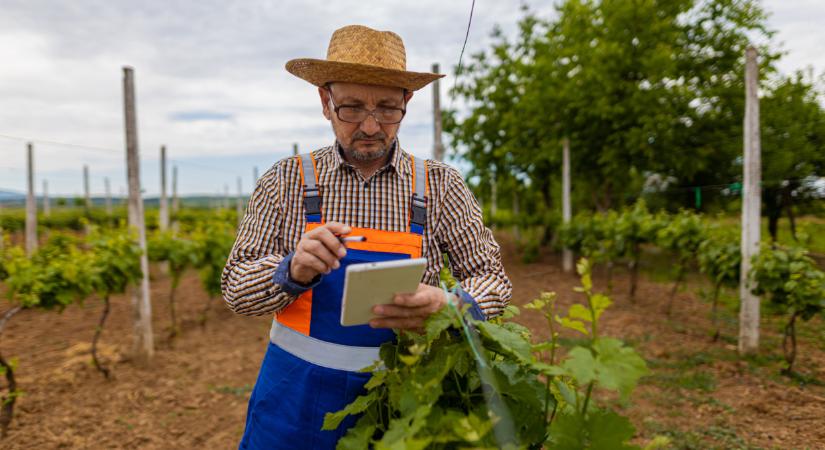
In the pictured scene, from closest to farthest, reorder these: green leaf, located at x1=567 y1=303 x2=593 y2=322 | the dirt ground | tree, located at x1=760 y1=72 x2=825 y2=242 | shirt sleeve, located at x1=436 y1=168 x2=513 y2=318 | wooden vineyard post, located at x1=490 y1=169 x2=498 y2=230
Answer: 1. green leaf, located at x1=567 y1=303 x2=593 y2=322
2. shirt sleeve, located at x1=436 y1=168 x2=513 y2=318
3. the dirt ground
4. tree, located at x1=760 y1=72 x2=825 y2=242
5. wooden vineyard post, located at x1=490 y1=169 x2=498 y2=230

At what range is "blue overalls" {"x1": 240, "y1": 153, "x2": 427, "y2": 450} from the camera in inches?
63.6

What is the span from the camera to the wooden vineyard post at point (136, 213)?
5.40 meters

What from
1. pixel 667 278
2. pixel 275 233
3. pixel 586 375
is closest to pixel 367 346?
pixel 275 233

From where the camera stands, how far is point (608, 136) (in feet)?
39.4

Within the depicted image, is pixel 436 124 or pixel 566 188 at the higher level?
pixel 436 124

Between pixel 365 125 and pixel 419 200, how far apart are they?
31cm

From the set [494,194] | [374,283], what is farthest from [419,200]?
[494,194]

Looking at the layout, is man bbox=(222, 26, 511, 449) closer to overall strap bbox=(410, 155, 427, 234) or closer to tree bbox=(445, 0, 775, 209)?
overall strap bbox=(410, 155, 427, 234)

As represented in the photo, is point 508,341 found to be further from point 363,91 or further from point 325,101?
point 325,101

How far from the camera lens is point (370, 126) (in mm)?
1690

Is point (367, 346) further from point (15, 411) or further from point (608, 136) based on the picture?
point (608, 136)

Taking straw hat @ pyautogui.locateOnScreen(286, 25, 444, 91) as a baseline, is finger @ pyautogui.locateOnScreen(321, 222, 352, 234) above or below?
below

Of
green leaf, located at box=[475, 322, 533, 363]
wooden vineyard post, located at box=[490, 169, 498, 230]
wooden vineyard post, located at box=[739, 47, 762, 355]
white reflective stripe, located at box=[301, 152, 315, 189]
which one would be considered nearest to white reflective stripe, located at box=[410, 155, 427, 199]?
white reflective stripe, located at box=[301, 152, 315, 189]

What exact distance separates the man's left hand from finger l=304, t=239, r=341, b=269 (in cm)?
17
